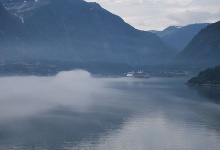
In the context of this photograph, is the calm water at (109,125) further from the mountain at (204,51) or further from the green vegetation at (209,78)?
the mountain at (204,51)

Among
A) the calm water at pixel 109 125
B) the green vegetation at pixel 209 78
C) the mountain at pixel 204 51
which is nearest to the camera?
the calm water at pixel 109 125

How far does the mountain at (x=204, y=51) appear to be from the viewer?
500 feet

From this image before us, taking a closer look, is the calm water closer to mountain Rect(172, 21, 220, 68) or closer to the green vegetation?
the green vegetation

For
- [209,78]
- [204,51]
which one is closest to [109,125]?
[209,78]

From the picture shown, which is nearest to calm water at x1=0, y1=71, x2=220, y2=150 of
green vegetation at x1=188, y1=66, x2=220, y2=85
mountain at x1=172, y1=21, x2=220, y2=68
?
green vegetation at x1=188, y1=66, x2=220, y2=85

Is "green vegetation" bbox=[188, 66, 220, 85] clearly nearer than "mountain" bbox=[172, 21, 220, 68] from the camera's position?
Yes

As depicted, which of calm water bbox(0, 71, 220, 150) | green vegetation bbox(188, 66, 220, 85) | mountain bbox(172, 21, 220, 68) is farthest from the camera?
mountain bbox(172, 21, 220, 68)

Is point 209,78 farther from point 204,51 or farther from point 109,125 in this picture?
point 204,51

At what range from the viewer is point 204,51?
161 metres

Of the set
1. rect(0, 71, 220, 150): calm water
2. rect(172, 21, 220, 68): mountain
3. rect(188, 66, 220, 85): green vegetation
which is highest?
rect(172, 21, 220, 68): mountain

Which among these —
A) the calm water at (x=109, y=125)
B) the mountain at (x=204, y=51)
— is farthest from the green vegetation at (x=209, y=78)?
the mountain at (x=204, y=51)

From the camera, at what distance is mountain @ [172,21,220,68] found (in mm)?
152375

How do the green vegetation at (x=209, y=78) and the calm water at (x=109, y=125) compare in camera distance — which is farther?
the green vegetation at (x=209, y=78)

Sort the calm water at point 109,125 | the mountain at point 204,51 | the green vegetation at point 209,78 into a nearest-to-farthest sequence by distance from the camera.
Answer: the calm water at point 109,125, the green vegetation at point 209,78, the mountain at point 204,51
